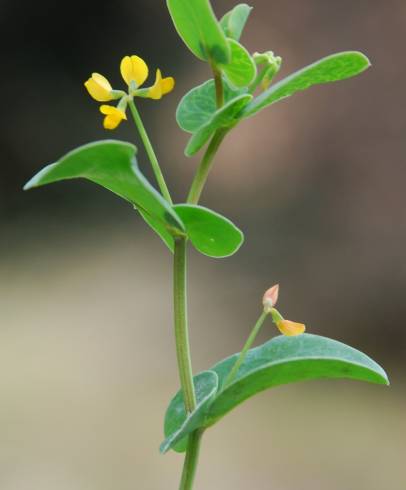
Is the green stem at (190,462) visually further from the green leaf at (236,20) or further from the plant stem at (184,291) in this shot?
the green leaf at (236,20)

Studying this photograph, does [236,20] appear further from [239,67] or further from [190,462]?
[190,462]

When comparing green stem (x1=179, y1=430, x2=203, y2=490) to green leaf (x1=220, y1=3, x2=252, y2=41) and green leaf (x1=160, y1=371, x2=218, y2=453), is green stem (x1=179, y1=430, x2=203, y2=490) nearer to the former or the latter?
green leaf (x1=160, y1=371, x2=218, y2=453)

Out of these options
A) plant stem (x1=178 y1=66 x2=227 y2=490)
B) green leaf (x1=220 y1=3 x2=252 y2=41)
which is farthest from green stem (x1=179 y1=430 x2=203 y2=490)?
green leaf (x1=220 y1=3 x2=252 y2=41)

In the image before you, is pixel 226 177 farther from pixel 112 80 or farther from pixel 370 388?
pixel 370 388

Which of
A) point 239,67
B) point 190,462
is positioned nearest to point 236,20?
point 239,67
